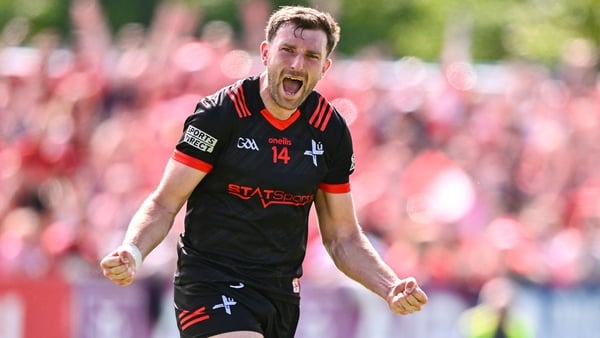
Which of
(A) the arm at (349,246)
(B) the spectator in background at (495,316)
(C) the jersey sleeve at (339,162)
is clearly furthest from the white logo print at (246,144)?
(B) the spectator in background at (495,316)

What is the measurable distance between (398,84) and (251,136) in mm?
8536

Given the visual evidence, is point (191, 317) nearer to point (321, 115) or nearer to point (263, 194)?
point (263, 194)

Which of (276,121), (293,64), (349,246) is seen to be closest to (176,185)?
(276,121)

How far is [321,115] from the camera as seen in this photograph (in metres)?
8.09

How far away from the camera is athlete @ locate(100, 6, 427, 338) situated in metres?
7.79

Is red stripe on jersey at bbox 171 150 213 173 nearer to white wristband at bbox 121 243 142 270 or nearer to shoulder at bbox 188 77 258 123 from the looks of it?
shoulder at bbox 188 77 258 123

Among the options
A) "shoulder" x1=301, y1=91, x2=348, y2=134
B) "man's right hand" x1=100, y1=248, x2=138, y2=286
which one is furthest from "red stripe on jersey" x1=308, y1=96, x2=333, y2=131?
"man's right hand" x1=100, y1=248, x2=138, y2=286

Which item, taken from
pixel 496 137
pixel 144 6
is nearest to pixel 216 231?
pixel 496 137

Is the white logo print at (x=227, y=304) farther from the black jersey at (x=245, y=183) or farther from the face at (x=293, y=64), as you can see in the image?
the face at (x=293, y=64)

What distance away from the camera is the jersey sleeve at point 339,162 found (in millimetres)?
8125

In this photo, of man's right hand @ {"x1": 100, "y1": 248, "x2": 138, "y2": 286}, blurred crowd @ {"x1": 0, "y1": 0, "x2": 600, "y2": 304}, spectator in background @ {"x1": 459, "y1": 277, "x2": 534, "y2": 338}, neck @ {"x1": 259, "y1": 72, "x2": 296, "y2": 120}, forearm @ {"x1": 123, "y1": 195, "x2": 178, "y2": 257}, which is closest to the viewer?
man's right hand @ {"x1": 100, "y1": 248, "x2": 138, "y2": 286}

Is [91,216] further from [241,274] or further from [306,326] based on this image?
[241,274]

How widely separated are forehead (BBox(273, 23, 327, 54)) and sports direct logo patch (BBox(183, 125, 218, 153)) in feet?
2.01

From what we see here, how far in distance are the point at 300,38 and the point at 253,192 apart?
857mm
